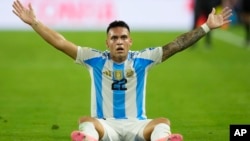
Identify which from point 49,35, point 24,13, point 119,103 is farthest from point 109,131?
point 24,13

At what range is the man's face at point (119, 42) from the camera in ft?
30.7

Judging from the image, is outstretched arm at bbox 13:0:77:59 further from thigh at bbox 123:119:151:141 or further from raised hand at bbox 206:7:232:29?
raised hand at bbox 206:7:232:29

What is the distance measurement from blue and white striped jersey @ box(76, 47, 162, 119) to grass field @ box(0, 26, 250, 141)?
112 centimetres

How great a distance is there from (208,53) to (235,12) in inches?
288

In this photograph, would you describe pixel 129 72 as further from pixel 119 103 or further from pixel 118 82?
pixel 119 103

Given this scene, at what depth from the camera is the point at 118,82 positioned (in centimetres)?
952

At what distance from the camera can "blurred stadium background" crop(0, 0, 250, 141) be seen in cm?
1180

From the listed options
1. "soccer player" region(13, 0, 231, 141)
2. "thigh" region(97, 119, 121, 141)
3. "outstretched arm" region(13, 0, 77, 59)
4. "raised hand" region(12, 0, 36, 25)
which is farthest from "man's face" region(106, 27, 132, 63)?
"raised hand" region(12, 0, 36, 25)

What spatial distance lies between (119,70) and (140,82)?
11.3 inches

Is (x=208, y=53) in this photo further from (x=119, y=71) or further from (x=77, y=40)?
(x=119, y=71)

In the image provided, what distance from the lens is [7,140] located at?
10.1m

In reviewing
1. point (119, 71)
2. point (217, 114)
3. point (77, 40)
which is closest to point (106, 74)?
point (119, 71)

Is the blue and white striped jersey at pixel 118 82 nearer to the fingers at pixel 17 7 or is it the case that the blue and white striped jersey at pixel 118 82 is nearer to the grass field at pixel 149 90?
the fingers at pixel 17 7

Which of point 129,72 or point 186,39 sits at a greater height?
point 186,39
